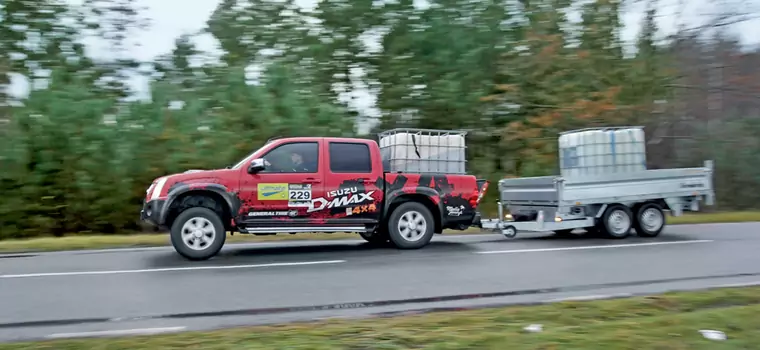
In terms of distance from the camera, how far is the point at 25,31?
65.8 ft

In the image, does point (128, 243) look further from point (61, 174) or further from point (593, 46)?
point (593, 46)

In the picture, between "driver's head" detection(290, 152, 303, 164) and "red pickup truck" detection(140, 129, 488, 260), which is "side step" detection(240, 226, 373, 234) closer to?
"red pickup truck" detection(140, 129, 488, 260)

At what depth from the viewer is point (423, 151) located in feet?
40.7

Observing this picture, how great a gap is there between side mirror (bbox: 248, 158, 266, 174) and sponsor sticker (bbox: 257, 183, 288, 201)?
0.81 feet

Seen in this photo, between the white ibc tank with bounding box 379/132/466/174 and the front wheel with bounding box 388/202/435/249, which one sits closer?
the front wheel with bounding box 388/202/435/249

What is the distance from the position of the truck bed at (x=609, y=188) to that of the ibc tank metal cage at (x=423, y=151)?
6.22 feet

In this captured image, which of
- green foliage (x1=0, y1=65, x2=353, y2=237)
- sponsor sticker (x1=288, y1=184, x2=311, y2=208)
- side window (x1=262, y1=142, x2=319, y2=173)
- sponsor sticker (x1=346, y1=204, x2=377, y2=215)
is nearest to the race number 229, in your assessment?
sponsor sticker (x1=288, y1=184, x2=311, y2=208)

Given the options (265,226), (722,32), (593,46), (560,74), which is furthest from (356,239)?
(722,32)

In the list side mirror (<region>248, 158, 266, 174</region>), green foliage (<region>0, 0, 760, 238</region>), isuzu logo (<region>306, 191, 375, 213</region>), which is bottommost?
isuzu logo (<region>306, 191, 375, 213</region>)

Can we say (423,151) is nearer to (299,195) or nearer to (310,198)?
(310,198)

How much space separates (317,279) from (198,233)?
8.28ft

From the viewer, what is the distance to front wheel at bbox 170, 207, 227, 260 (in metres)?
10.6

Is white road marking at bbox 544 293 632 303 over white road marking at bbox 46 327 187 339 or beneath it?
A: over

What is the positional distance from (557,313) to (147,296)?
4569 mm
